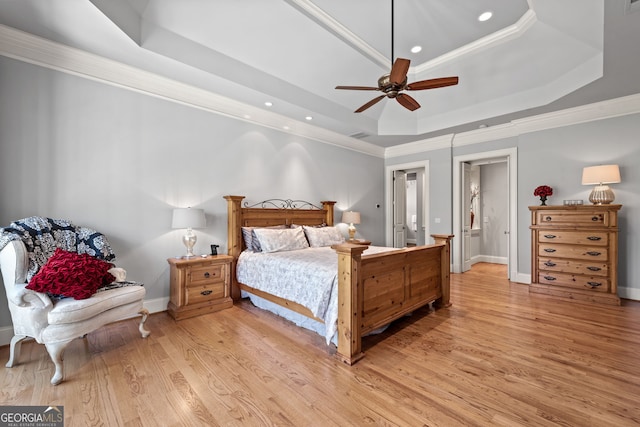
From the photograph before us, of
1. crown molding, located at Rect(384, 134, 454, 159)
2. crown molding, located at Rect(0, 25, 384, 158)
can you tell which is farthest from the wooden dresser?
crown molding, located at Rect(0, 25, 384, 158)

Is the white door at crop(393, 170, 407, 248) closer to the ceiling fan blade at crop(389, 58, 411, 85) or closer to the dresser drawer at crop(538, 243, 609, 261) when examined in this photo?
the dresser drawer at crop(538, 243, 609, 261)

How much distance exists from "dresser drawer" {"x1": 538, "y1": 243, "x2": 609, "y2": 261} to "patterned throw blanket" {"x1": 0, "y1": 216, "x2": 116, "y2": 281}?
5826 mm

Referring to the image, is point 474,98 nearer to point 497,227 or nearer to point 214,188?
point 497,227


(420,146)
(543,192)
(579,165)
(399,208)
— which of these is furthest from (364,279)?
(399,208)

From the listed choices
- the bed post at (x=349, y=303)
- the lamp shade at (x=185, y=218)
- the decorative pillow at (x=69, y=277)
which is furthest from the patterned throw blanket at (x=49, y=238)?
the bed post at (x=349, y=303)

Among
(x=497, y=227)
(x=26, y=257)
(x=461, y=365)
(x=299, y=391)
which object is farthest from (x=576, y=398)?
(x=497, y=227)

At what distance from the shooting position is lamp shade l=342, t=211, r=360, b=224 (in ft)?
17.9

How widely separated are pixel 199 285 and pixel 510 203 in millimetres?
5448

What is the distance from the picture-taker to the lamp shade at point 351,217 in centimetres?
545

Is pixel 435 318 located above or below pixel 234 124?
below

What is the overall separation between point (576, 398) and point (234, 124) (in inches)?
181

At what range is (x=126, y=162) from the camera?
3.22m

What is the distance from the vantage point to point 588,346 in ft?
8.29

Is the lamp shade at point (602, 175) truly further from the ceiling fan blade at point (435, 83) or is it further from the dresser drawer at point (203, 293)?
the dresser drawer at point (203, 293)
